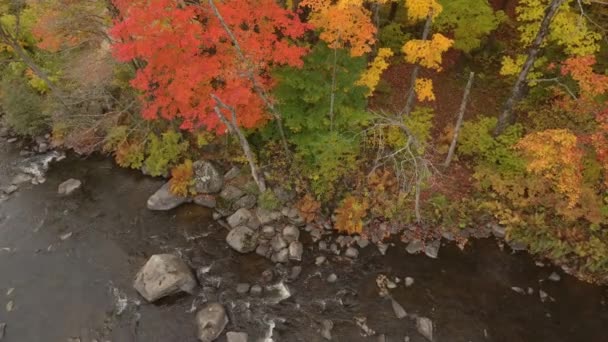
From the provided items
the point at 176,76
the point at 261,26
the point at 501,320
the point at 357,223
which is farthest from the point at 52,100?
the point at 501,320

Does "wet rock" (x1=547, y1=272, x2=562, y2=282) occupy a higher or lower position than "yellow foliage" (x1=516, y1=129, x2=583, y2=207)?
lower

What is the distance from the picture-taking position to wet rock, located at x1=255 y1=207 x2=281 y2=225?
55.9 ft

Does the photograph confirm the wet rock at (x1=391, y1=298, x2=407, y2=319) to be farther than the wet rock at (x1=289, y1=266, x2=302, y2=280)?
No

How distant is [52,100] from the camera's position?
2155 centimetres

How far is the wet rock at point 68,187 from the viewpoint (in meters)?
19.3

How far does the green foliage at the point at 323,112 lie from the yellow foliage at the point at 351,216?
96 cm

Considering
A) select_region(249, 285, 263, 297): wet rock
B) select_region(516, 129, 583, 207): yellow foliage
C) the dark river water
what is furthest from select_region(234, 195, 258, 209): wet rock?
select_region(516, 129, 583, 207): yellow foliage

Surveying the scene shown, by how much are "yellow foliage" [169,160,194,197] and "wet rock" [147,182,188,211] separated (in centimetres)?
23

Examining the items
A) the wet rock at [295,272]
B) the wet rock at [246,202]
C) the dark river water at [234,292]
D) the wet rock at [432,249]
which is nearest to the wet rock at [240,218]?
the wet rock at [246,202]

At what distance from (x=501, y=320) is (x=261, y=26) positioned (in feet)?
44.4

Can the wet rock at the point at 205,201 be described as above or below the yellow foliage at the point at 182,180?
below

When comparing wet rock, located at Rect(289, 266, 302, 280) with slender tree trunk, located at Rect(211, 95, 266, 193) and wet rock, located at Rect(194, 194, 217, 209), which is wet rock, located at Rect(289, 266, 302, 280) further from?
wet rock, located at Rect(194, 194, 217, 209)

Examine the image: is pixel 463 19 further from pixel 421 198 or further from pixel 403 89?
pixel 421 198

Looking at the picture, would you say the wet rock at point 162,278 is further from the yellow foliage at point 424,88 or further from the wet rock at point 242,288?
the yellow foliage at point 424,88
